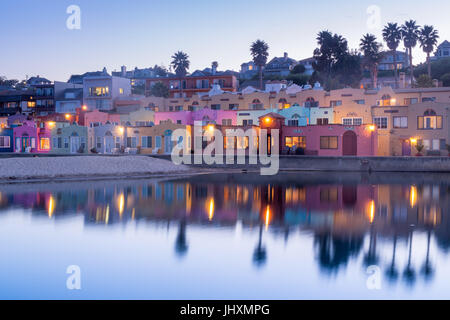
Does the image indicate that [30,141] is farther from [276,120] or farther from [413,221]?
[413,221]

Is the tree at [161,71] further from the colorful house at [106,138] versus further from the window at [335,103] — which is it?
the window at [335,103]

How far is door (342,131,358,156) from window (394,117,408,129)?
6679 mm

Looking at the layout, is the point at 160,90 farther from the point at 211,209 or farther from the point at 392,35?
the point at 211,209

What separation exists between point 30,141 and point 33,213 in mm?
46469

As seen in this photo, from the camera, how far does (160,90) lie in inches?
3487

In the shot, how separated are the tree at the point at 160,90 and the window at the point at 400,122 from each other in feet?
155

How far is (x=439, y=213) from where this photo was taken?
842 inches

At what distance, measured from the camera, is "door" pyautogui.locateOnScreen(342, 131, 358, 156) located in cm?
5009

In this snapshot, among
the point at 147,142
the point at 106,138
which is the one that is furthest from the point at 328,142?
the point at 106,138

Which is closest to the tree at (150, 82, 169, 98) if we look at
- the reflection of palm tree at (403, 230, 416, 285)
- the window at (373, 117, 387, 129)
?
the window at (373, 117, 387, 129)

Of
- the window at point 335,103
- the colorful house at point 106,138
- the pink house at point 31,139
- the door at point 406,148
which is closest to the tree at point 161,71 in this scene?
the pink house at point 31,139

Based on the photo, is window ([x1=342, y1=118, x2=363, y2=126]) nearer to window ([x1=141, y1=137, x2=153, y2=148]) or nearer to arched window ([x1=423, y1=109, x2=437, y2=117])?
arched window ([x1=423, y1=109, x2=437, y2=117])

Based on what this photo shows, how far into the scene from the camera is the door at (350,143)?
50.1 metres
